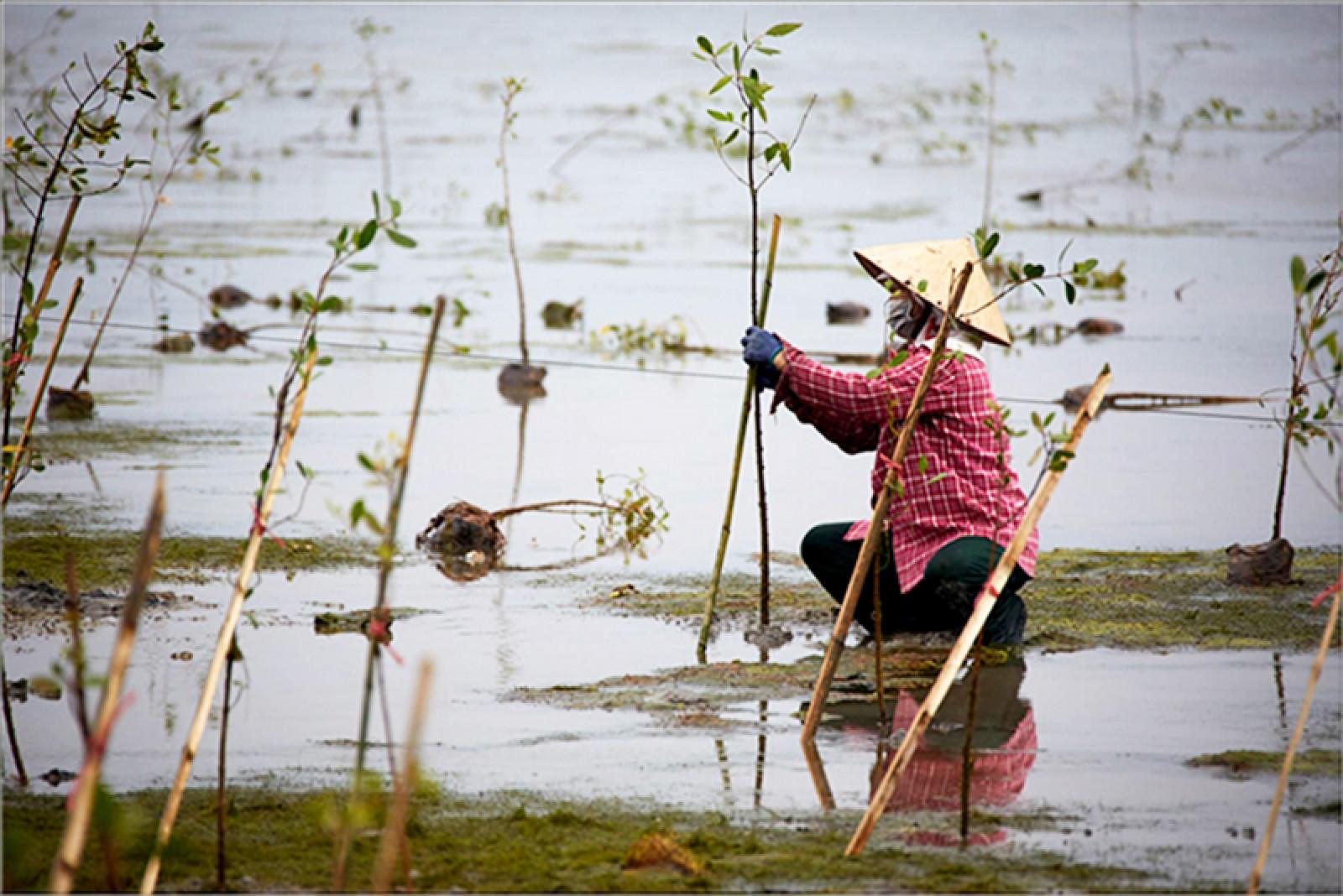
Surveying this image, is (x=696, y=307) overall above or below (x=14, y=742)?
above

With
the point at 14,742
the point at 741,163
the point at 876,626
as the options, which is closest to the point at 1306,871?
the point at 876,626

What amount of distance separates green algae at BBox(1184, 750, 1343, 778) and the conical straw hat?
1478mm

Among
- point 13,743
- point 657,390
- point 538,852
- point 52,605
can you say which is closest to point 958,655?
point 538,852

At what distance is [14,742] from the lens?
4676 millimetres

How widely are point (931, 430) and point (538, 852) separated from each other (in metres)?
2.25

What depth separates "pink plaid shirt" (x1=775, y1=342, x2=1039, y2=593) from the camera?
18.5 feet

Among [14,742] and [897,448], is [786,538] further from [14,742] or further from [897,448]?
[14,742]

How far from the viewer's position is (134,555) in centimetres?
720

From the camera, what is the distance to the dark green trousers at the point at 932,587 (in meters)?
5.79

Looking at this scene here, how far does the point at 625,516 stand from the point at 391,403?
3.28m

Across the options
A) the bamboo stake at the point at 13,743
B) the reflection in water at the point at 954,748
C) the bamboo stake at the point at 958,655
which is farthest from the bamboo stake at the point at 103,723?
the reflection in water at the point at 954,748

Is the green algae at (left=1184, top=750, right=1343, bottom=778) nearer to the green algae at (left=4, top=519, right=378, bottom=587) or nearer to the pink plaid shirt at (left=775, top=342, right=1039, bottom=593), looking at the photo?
the pink plaid shirt at (left=775, top=342, right=1039, bottom=593)

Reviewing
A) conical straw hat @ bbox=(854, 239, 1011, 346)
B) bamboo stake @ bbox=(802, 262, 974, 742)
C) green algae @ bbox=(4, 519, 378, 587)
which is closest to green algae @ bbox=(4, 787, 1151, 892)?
bamboo stake @ bbox=(802, 262, 974, 742)

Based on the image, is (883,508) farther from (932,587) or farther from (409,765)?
(409,765)
